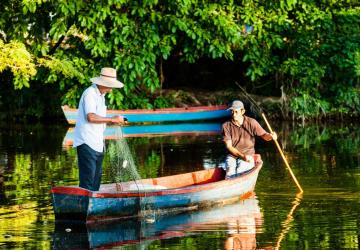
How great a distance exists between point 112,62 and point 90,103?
17.4 meters

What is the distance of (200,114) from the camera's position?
31.5 metres

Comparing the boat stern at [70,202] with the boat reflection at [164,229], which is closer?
the boat reflection at [164,229]

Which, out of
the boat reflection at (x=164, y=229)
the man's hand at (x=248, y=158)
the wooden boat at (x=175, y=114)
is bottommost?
the boat reflection at (x=164, y=229)

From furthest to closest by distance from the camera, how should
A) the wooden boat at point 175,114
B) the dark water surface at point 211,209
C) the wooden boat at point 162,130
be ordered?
the wooden boat at point 175,114 → the wooden boat at point 162,130 → the dark water surface at point 211,209

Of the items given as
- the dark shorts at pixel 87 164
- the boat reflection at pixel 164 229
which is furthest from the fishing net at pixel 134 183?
the dark shorts at pixel 87 164

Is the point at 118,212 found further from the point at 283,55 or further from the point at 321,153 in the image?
the point at 283,55

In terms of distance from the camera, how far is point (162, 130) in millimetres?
29469

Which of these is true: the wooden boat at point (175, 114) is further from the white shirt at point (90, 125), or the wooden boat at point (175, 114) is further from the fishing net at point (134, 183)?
the white shirt at point (90, 125)

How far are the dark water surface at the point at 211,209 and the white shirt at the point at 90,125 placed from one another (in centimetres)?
108

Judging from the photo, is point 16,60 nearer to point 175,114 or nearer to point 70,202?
point 175,114

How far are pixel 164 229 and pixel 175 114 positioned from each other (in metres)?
19.4

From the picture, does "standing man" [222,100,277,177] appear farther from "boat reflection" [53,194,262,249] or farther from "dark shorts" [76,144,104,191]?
"dark shorts" [76,144,104,191]

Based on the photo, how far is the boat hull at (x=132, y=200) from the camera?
12.3 meters

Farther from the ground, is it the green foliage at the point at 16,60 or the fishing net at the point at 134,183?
the green foliage at the point at 16,60
